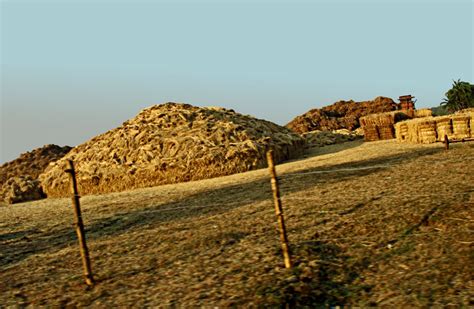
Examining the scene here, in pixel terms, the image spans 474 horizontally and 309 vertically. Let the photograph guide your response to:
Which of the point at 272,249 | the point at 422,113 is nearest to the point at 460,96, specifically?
the point at 422,113

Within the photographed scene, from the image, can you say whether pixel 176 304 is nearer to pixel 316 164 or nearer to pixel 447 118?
pixel 316 164

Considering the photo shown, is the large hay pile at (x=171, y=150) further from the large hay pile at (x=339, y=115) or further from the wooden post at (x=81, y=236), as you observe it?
the large hay pile at (x=339, y=115)

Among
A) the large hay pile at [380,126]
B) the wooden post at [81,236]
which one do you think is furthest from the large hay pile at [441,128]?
the wooden post at [81,236]

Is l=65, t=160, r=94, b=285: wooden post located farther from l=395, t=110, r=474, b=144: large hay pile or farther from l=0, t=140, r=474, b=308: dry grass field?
l=395, t=110, r=474, b=144: large hay pile

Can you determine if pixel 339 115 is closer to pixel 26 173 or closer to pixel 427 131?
pixel 427 131

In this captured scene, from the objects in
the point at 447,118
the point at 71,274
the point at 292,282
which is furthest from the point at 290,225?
the point at 447,118

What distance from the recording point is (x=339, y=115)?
1214 inches

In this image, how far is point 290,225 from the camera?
636cm

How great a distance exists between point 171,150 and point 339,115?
63.5ft

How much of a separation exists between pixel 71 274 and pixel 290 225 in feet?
10.4

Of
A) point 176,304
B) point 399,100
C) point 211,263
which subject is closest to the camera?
point 176,304

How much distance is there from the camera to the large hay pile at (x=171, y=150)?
1380cm

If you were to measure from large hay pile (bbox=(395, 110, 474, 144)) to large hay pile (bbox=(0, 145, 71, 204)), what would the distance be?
1380 centimetres

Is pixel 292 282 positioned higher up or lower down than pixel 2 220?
lower down
